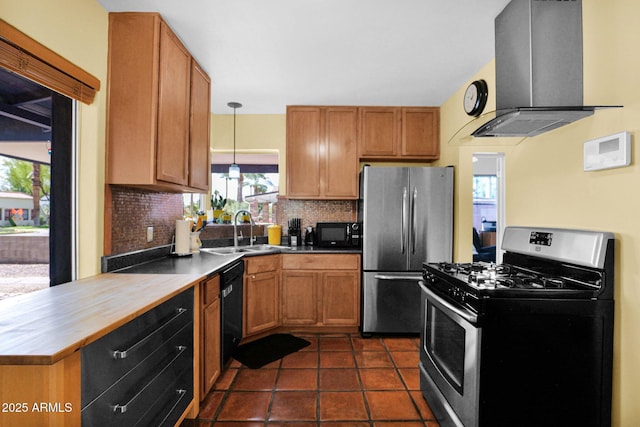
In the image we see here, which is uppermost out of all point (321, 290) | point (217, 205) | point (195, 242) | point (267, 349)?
point (217, 205)

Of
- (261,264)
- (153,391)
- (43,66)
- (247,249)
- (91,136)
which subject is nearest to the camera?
(153,391)

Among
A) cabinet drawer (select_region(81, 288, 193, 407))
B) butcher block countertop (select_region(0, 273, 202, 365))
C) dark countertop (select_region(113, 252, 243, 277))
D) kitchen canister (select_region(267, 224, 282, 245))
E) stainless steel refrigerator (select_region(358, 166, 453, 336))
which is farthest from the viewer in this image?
kitchen canister (select_region(267, 224, 282, 245))

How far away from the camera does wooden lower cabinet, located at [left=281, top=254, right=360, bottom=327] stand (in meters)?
3.27

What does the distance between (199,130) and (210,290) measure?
1378 mm

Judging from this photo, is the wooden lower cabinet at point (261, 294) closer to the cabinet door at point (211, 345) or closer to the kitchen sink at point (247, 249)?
the kitchen sink at point (247, 249)

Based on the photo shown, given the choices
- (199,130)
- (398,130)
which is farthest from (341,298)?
(199,130)

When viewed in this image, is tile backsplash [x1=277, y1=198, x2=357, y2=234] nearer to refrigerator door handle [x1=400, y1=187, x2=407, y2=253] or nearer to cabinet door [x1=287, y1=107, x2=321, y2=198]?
cabinet door [x1=287, y1=107, x2=321, y2=198]

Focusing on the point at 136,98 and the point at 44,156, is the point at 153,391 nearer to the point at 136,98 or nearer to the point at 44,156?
the point at 44,156

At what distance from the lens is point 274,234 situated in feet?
12.2

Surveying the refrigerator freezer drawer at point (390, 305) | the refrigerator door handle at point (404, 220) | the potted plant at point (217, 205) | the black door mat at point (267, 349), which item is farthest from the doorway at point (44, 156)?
the refrigerator door handle at point (404, 220)

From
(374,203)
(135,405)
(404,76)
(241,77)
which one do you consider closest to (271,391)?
(135,405)

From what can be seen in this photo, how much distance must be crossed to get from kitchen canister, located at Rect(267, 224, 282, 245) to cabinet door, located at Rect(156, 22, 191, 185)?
56.6 inches

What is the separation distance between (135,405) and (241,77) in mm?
2578

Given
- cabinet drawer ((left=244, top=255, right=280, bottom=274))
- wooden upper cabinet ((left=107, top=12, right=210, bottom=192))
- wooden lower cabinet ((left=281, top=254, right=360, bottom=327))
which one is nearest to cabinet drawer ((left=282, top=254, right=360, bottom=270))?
wooden lower cabinet ((left=281, top=254, right=360, bottom=327))
